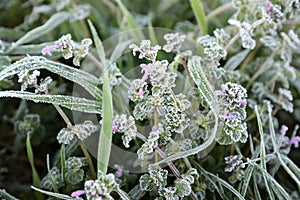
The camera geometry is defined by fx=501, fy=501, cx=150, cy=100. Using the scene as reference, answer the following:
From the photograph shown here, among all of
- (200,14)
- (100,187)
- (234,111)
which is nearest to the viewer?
(100,187)

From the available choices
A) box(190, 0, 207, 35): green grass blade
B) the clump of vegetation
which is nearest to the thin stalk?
the clump of vegetation

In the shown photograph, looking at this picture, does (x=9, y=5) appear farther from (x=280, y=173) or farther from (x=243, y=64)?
(x=280, y=173)

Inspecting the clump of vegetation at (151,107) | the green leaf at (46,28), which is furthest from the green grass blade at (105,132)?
the green leaf at (46,28)

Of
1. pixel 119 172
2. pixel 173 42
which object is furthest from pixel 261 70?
pixel 119 172

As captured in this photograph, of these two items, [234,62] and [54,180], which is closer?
[54,180]

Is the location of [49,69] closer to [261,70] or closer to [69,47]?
[69,47]

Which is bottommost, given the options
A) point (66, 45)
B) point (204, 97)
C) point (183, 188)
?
point (183, 188)
